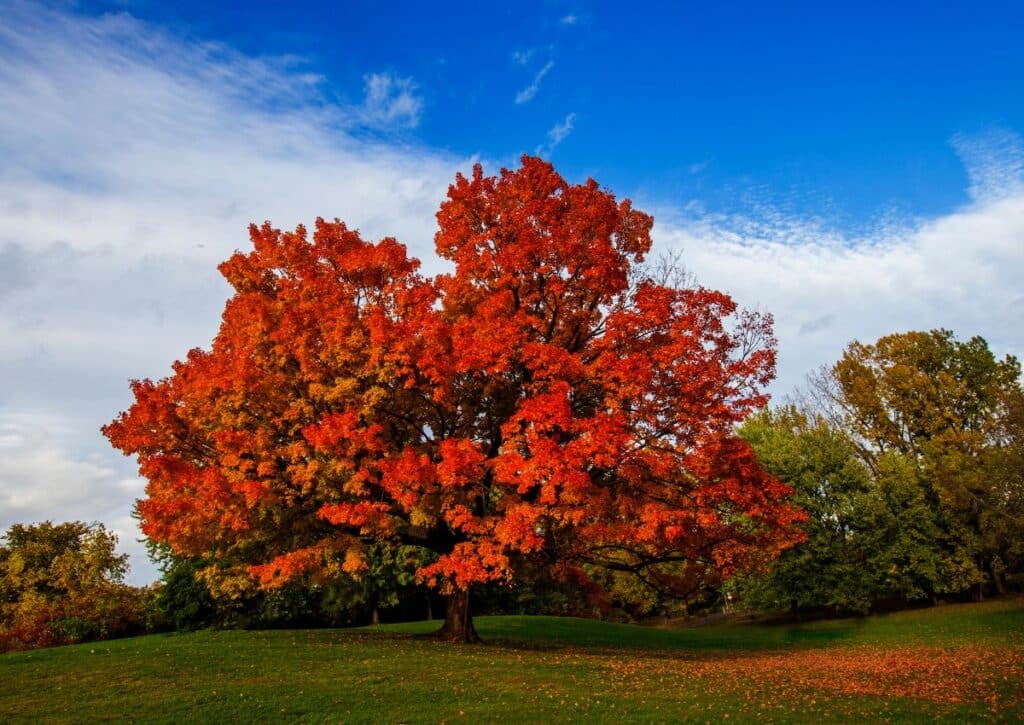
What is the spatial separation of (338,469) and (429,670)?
19.8 ft

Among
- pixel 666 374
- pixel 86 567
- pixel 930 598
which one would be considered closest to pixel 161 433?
pixel 666 374

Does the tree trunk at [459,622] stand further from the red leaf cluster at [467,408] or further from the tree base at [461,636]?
the red leaf cluster at [467,408]

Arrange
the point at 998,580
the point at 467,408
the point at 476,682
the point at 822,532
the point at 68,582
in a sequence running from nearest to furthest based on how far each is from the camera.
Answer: the point at 476,682 → the point at 467,408 → the point at 68,582 → the point at 822,532 → the point at 998,580

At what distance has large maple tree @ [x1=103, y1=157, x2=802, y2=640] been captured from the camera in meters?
19.5

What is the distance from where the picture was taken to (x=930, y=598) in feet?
150

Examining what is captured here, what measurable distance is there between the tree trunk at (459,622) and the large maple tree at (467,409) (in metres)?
2.23

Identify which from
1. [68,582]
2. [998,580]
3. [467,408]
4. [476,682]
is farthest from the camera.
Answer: [998,580]

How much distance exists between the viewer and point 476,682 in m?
15.9

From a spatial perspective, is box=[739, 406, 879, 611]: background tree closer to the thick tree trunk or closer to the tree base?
the thick tree trunk

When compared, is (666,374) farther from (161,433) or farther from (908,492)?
(908,492)

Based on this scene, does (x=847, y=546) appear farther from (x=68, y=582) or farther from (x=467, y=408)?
(x=68, y=582)

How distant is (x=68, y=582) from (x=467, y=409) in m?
31.3

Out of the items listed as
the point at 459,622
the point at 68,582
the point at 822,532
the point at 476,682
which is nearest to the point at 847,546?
the point at 822,532

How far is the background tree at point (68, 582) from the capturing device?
3603 cm
